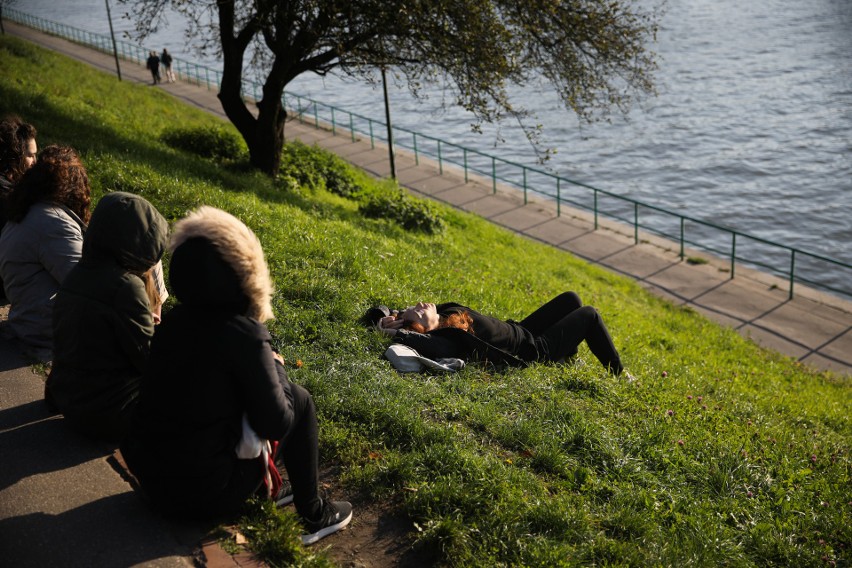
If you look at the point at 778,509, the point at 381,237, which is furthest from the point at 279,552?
the point at 381,237

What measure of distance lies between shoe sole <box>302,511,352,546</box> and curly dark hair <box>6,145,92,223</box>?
2682mm

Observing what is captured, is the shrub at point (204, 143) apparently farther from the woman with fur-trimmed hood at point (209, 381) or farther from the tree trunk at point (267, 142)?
the woman with fur-trimmed hood at point (209, 381)

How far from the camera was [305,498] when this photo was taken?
367 cm

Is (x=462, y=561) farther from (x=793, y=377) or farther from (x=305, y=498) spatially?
(x=793, y=377)

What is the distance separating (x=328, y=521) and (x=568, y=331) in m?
3.28

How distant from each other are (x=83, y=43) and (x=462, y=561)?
178 ft

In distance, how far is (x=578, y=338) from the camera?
655cm

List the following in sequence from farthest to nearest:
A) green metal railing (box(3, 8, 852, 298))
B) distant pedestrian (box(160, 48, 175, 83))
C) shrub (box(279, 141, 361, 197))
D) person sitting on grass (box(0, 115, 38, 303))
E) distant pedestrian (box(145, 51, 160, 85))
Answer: distant pedestrian (box(160, 48, 175, 83)), distant pedestrian (box(145, 51, 160, 85)), green metal railing (box(3, 8, 852, 298)), shrub (box(279, 141, 361, 197)), person sitting on grass (box(0, 115, 38, 303))

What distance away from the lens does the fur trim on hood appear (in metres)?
3.14

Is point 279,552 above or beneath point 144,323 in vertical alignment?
beneath

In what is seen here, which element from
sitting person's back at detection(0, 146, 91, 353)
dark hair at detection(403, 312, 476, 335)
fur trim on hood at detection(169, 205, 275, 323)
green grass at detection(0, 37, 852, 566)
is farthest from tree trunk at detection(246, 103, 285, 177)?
fur trim on hood at detection(169, 205, 275, 323)

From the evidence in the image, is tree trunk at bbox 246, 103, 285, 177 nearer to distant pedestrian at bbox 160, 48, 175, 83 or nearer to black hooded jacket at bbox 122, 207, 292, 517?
black hooded jacket at bbox 122, 207, 292, 517

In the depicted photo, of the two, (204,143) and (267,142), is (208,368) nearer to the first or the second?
(267,142)

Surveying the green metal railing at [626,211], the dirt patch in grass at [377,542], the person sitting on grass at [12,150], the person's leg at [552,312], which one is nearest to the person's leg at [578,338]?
the person's leg at [552,312]
